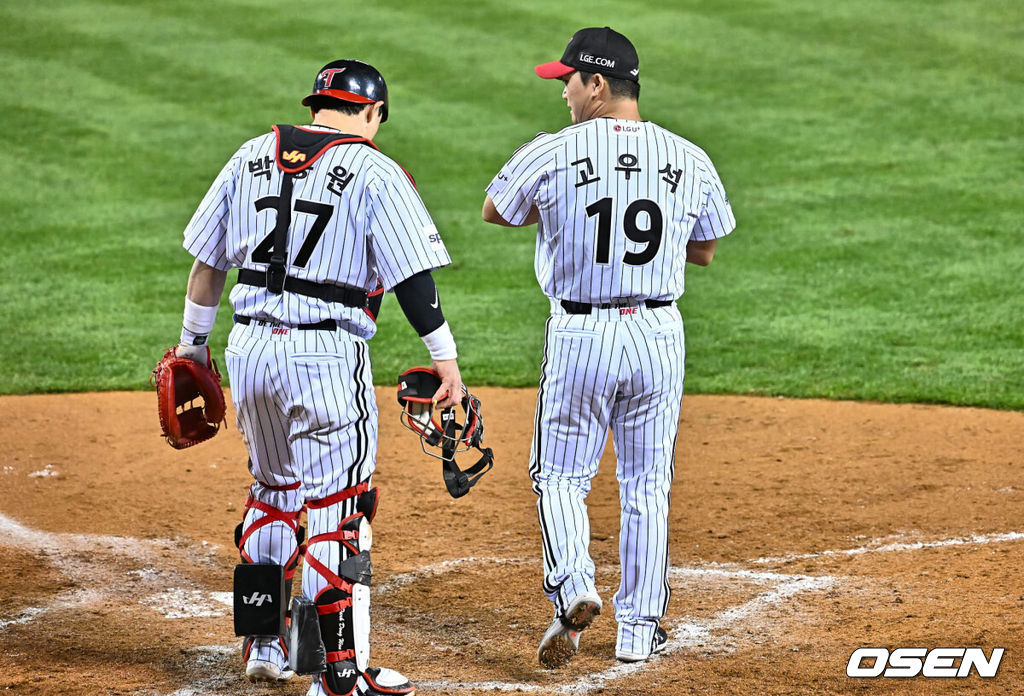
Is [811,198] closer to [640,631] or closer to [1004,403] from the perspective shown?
[1004,403]

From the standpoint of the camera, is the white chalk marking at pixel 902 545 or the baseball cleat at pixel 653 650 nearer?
the baseball cleat at pixel 653 650

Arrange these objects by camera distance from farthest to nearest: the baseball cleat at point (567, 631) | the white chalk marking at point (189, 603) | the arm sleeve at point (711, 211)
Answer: the white chalk marking at point (189, 603) → the arm sleeve at point (711, 211) → the baseball cleat at point (567, 631)

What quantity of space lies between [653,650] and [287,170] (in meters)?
1.97

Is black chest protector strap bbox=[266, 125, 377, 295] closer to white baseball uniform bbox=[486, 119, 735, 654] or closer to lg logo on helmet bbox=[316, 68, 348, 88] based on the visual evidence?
lg logo on helmet bbox=[316, 68, 348, 88]

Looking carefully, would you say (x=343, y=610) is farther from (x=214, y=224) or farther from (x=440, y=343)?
(x=214, y=224)

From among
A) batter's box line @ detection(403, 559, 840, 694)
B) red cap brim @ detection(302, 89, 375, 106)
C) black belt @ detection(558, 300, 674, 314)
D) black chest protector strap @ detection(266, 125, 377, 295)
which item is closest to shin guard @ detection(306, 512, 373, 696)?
batter's box line @ detection(403, 559, 840, 694)

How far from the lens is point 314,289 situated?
12.4 ft

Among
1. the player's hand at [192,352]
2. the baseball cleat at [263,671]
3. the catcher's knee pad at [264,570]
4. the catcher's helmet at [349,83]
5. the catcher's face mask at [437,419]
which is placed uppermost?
the catcher's helmet at [349,83]

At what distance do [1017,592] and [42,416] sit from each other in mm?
5305

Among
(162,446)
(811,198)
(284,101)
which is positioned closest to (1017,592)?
(162,446)

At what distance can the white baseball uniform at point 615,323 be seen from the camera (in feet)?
13.3

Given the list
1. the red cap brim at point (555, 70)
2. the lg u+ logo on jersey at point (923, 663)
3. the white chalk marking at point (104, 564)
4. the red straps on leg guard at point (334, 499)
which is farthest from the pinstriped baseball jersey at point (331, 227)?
the lg u+ logo on jersey at point (923, 663)

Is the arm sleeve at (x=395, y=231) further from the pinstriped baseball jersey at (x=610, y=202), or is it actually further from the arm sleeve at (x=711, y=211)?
the arm sleeve at (x=711, y=211)

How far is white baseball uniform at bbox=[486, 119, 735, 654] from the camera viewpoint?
4.06 metres
